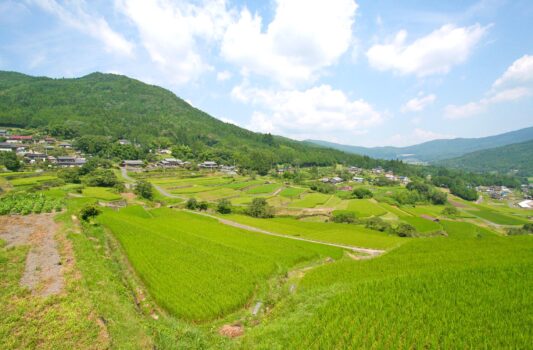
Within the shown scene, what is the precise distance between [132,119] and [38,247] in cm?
13513

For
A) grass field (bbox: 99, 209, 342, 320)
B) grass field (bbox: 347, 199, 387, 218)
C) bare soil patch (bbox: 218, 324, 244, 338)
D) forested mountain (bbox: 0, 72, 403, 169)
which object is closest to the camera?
bare soil patch (bbox: 218, 324, 244, 338)

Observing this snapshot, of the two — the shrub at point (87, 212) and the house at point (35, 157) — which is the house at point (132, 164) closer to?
the house at point (35, 157)

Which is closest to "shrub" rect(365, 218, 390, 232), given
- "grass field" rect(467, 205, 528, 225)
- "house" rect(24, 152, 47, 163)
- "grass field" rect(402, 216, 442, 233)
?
"grass field" rect(402, 216, 442, 233)

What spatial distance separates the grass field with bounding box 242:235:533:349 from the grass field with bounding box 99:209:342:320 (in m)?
2.86

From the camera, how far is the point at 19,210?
73.8ft

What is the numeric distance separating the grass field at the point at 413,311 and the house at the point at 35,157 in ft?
252

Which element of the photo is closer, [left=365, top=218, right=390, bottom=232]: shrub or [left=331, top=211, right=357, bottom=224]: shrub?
[left=365, top=218, right=390, bottom=232]: shrub

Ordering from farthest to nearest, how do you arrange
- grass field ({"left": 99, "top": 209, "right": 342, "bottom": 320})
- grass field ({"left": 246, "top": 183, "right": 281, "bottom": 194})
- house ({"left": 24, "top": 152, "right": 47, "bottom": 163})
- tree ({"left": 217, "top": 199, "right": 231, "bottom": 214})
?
house ({"left": 24, "top": 152, "right": 47, "bottom": 163}), grass field ({"left": 246, "top": 183, "right": 281, "bottom": 194}), tree ({"left": 217, "top": 199, "right": 231, "bottom": 214}), grass field ({"left": 99, "top": 209, "right": 342, "bottom": 320})

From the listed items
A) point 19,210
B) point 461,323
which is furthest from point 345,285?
point 19,210

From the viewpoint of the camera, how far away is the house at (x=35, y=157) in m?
60.9

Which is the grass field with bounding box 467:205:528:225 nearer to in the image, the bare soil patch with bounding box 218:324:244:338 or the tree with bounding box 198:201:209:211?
the tree with bounding box 198:201:209:211

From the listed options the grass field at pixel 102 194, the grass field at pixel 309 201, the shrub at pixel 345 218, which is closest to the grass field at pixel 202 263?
the grass field at pixel 102 194

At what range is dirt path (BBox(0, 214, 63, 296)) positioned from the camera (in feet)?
34.7

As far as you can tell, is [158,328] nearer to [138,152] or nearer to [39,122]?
[138,152]
